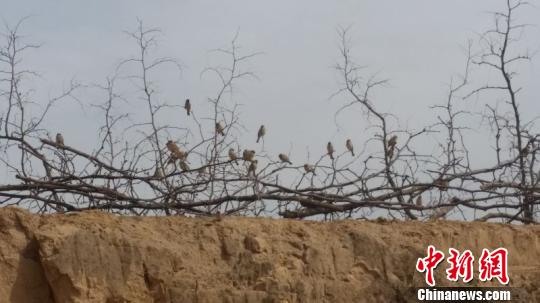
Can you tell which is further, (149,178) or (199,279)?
(149,178)

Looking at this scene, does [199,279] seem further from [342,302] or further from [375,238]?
[375,238]

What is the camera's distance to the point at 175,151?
253 inches

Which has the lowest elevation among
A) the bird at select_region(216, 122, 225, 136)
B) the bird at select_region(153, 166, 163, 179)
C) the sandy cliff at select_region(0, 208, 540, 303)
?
the sandy cliff at select_region(0, 208, 540, 303)

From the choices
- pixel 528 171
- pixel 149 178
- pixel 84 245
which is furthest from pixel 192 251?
pixel 528 171

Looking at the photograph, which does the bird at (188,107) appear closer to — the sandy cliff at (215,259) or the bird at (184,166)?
the bird at (184,166)

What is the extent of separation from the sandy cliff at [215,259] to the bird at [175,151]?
53.3 inches

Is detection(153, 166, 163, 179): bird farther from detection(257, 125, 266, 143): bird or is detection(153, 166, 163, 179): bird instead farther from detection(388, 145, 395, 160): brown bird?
detection(388, 145, 395, 160): brown bird

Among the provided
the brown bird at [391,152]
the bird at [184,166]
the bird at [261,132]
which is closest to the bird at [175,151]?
the bird at [184,166]

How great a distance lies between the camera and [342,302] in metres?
5.05

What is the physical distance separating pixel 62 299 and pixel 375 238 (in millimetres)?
2058

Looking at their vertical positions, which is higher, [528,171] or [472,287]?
[528,171]

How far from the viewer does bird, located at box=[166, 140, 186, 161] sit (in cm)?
643

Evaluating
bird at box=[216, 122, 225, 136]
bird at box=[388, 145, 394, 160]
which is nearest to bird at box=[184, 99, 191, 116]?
bird at box=[216, 122, 225, 136]

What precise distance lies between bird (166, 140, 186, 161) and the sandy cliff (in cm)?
135
